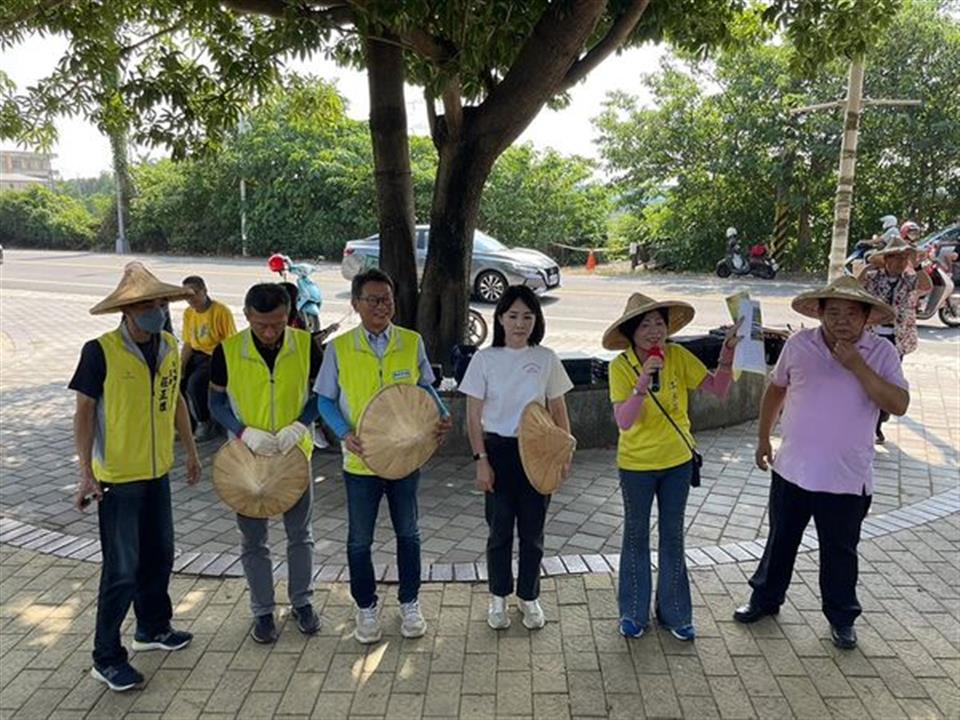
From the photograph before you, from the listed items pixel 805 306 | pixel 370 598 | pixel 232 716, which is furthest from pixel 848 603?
pixel 232 716

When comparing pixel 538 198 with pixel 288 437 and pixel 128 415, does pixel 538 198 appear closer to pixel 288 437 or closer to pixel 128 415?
pixel 288 437

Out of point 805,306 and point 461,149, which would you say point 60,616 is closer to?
point 805,306

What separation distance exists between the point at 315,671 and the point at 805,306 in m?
2.87

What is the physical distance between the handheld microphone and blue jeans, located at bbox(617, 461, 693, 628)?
15.3 inches

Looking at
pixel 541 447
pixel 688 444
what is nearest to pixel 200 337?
pixel 541 447

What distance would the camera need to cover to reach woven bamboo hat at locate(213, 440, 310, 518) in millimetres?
3404

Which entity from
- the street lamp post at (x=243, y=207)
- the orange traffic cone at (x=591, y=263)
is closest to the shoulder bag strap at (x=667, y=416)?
the orange traffic cone at (x=591, y=263)

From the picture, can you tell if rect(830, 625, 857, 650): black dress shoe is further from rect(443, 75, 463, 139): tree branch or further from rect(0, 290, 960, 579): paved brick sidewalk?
rect(443, 75, 463, 139): tree branch

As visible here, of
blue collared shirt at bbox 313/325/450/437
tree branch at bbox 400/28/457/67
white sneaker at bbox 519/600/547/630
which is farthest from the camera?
tree branch at bbox 400/28/457/67

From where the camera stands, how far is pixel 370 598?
11.8 feet

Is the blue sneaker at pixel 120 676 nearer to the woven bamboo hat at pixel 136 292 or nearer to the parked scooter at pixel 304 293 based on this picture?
the woven bamboo hat at pixel 136 292

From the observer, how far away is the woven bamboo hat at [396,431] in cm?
339

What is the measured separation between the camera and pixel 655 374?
134 inches

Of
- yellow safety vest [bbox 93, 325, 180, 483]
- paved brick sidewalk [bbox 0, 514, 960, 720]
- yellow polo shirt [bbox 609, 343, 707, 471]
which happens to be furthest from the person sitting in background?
yellow polo shirt [bbox 609, 343, 707, 471]
